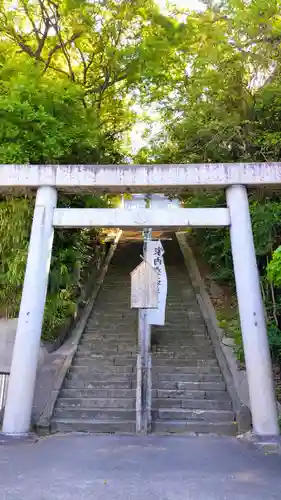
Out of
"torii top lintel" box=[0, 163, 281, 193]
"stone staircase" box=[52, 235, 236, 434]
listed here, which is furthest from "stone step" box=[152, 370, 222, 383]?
"torii top lintel" box=[0, 163, 281, 193]

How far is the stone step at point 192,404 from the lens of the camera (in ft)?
25.0

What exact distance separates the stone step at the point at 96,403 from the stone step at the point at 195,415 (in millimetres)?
599

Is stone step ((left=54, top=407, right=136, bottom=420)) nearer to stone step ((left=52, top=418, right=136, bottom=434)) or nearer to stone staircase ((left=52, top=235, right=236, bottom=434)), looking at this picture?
stone staircase ((left=52, top=235, right=236, bottom=434))

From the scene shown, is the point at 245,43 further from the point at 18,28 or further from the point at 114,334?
the point at 114,334

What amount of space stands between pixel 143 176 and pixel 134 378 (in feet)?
13.3

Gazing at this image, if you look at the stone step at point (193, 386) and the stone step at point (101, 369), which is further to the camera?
the stone step at point (101, 369)

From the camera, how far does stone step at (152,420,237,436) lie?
699 centimetres

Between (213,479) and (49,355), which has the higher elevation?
(49,355)

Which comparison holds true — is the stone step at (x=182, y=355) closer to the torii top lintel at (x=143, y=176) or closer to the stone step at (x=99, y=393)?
the stone step at (x=99, y=393)

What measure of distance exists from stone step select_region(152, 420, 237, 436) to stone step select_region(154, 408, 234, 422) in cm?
20

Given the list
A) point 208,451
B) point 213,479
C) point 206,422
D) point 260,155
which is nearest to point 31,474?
Answer: point 213,479

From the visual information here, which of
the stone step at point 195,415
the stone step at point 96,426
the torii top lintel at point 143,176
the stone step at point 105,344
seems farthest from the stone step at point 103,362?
the torii top lintel at point 143,176

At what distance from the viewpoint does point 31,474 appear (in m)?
4.72

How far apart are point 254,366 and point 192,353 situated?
2833 millimetres
